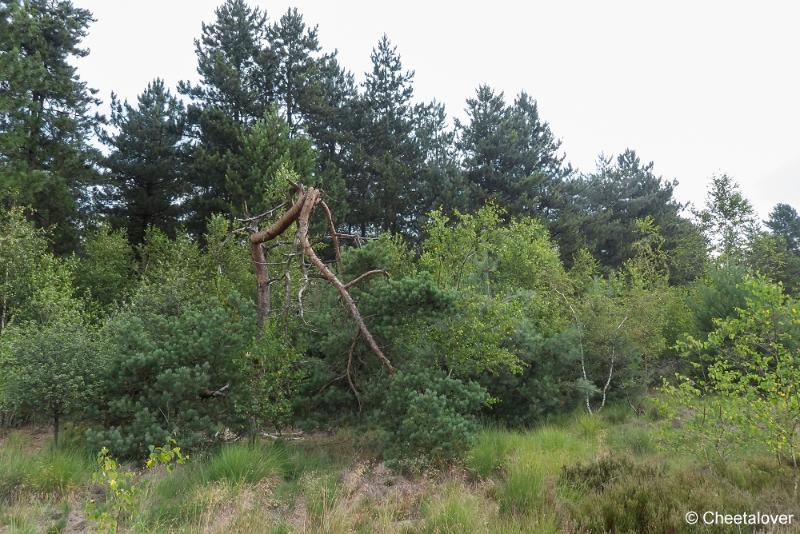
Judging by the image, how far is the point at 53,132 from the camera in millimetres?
17547

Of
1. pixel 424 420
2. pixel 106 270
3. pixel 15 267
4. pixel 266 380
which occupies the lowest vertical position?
pixel 424 420

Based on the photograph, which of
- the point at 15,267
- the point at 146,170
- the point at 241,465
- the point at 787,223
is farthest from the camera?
the point at 787,223

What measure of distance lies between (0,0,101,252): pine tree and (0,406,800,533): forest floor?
1058cm

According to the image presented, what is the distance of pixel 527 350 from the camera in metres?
9.34

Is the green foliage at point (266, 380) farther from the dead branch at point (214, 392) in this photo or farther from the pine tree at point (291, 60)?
the pine tree at point (291, 60)

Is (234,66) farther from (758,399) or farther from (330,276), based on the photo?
(758,399)

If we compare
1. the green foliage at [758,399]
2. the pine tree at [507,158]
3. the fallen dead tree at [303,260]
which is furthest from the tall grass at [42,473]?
the pine tree at [507,158]

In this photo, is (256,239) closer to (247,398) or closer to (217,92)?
(247,398)

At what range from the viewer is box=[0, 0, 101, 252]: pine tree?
535 inches

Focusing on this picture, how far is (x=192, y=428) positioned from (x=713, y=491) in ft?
18.6

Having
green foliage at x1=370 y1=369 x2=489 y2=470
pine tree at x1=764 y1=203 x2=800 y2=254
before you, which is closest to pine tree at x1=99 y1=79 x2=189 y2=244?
green foliage at x1=370 y1=369 x2=489 y2=470

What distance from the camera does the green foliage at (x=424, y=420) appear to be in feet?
18.8

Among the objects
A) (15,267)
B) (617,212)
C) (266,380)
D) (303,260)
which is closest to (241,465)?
(266,380)

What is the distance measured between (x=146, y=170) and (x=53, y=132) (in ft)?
10.5
